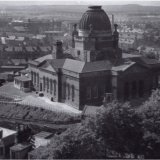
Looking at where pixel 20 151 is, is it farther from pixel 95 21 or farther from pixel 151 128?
pixel 95 21

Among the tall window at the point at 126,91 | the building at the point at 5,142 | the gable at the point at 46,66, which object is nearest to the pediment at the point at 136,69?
the tall window at the point at 126,91

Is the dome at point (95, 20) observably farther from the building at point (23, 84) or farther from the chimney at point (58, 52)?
the building at point (23, 84)

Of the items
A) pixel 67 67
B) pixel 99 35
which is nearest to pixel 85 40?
pixel 99 35

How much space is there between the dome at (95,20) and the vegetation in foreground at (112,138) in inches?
1149

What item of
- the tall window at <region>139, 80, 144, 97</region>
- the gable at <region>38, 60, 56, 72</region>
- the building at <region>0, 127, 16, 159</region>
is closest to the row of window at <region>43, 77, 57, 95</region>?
the gable at <region>38, 60, 56, 72</region>

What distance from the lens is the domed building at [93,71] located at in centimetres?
6744

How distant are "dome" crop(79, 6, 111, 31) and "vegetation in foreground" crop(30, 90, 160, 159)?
2918cm

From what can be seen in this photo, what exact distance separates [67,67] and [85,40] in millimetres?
7796

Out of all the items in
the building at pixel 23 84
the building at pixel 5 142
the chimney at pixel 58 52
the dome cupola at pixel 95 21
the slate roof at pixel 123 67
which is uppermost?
the dome cupola at pixel 95 21

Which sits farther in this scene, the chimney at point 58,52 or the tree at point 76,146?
the chimney at point 58,52

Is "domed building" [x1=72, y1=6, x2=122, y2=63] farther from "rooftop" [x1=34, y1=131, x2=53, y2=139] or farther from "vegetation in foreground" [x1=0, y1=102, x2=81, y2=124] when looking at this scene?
"rooftop" [x1=34, y1=131, x2=53, y2=139]

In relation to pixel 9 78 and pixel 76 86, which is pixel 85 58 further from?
pixel 9 78

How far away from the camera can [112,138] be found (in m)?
46.5

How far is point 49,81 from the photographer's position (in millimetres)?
74000
